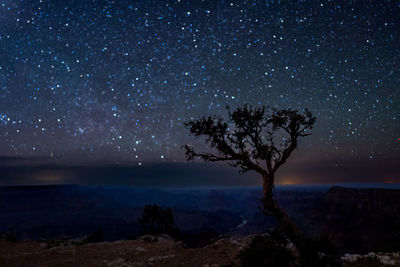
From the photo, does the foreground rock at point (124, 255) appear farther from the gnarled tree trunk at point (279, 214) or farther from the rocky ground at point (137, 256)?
the gnarled tree trunk at point (279, 214)

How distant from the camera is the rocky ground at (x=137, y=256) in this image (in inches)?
565

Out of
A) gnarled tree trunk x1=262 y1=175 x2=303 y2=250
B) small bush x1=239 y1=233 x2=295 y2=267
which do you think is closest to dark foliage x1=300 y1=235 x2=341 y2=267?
gnarled tree trunk x1=262 y1=175 x2=303 y2=250

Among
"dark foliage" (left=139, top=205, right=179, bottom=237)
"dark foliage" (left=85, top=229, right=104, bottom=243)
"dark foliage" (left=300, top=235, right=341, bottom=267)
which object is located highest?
"dark foliage" (left=300, top=235, right=341, bottom=267)

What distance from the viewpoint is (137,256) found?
1789 centimetres

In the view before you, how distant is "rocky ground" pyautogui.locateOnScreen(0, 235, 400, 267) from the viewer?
14.4 meters

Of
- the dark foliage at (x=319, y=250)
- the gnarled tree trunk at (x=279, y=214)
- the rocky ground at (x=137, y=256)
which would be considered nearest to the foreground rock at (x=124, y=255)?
the rocky ground at (x=137, y=256)

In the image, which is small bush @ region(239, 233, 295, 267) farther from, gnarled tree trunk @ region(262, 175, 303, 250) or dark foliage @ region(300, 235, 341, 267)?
gnarled tree trunk @ region(262, 175, 303, 250)

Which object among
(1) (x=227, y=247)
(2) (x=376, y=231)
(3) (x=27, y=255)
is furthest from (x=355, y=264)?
(2) (x=376, y=231)

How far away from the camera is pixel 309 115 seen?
1196cm

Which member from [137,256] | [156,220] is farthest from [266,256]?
[156,220]

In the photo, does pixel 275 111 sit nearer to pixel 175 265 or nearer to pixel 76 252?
pixel 175 265

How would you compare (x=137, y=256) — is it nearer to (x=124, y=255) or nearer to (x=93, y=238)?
(x=124, y=255)

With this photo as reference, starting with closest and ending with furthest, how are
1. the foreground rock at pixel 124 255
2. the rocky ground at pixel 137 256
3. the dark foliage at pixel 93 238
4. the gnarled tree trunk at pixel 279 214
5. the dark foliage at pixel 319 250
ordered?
the dark foliage at pixel 319 250, the gnarled tree trunk at pixel 279 214, the rocky ground at pixel 137 256, the foreground rock at pixel 124 255, the dark foliage at pixel 93 238

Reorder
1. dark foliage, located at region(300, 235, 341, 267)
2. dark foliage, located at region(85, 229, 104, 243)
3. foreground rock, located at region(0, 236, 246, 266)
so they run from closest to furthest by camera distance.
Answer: dark foliage, located at region(300, 235, 341, 267), foreground rock, located at region(0, 236, 246, 266), dark foliage, located at region(85, 229, 104, 243)
